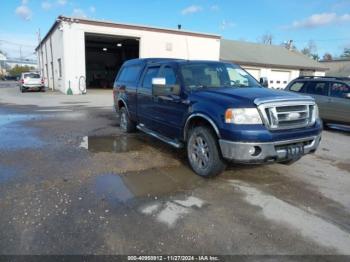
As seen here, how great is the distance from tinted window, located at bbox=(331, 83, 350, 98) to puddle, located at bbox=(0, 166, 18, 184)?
9.28 metres

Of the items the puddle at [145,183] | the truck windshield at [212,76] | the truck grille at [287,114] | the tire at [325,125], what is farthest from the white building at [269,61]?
the puddle at [145,183]

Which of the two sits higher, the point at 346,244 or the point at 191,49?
the point at 191,49

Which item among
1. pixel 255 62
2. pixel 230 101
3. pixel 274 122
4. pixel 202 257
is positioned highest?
pixel 255 62

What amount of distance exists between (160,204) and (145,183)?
80cm

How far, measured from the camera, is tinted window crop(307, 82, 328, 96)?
32.7 ft

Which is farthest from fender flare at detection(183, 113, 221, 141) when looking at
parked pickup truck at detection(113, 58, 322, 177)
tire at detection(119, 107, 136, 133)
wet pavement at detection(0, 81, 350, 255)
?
tire at detection(119, 107, 136, 133)

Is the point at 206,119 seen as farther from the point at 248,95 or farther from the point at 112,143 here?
the point at 112,143

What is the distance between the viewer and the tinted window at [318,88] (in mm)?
9953

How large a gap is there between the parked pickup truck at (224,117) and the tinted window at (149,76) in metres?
0.04

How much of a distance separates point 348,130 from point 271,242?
28.2 ft

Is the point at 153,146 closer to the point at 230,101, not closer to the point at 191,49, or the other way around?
the point at 230,101

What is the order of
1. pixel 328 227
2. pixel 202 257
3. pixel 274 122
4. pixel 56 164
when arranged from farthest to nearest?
1. pixel 56 164
2. pixel 274 122
3. pixel 328 227
4. pixel 202 257

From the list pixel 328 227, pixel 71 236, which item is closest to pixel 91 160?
pixel 71 236

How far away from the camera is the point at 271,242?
3.18 metres
